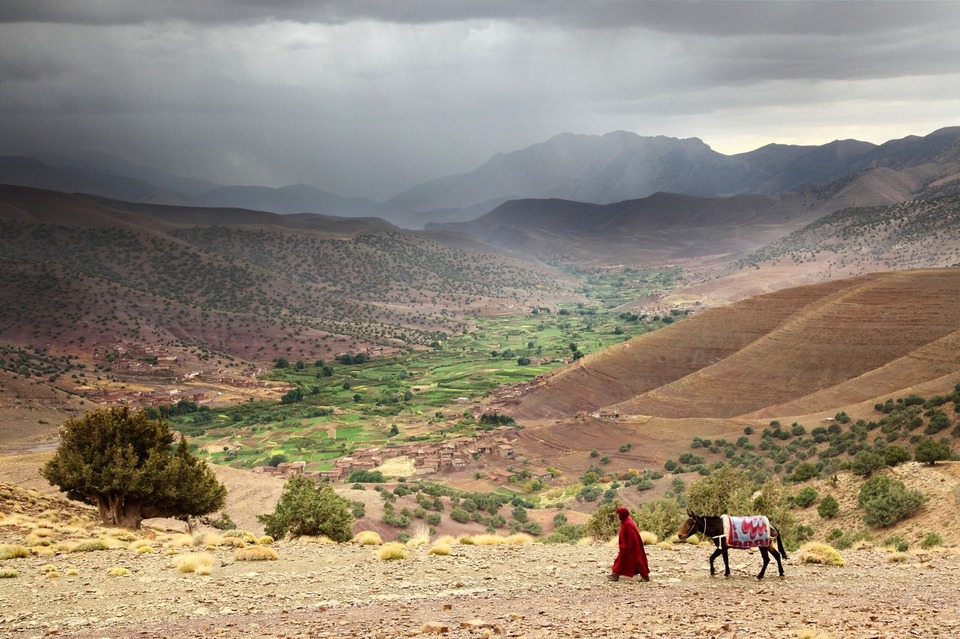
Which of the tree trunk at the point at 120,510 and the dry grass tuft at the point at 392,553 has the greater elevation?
the tree trunk at the point at 120,510

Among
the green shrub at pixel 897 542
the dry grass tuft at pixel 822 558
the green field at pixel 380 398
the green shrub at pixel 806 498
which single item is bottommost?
the green shrub at pixel 897 542

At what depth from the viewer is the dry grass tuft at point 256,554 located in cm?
1841

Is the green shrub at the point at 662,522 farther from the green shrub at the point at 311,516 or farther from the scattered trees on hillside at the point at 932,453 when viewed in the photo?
the scattered trees on hillside at the point at 932,453

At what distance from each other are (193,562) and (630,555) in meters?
9.66

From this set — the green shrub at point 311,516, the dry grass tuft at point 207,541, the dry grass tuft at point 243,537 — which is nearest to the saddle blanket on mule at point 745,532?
the dry grass tuft at point 243,537

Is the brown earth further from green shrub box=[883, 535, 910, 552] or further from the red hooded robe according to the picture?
green shrub box=[883, 535, 910, 552]

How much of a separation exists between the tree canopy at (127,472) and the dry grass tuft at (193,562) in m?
9.89

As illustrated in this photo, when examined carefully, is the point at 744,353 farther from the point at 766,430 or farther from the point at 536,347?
the point at 536,347

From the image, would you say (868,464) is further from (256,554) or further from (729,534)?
(256,554)

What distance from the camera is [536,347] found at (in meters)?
155

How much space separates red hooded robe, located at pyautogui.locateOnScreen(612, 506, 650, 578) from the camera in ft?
50.9

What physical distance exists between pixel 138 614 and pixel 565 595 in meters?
7.82

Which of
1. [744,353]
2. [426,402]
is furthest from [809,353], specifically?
[426,402]

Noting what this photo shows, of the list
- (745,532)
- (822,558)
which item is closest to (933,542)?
(822,558)
